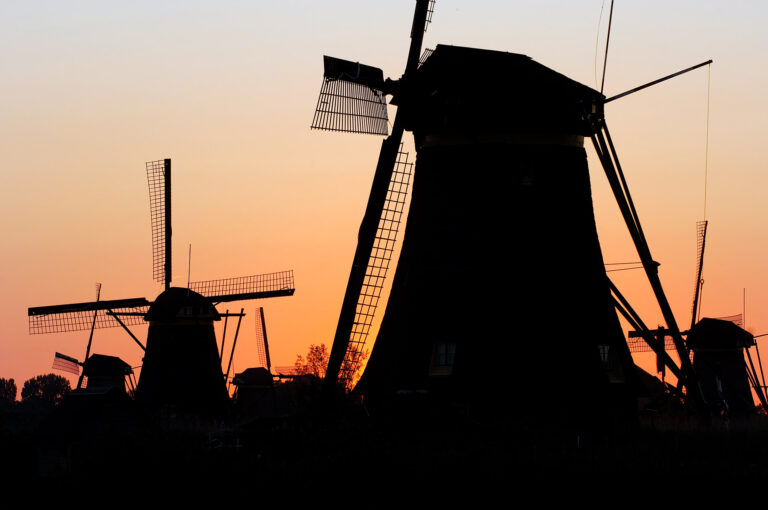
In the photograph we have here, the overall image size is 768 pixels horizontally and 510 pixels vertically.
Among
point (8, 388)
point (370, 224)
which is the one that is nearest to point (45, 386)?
point (8, 388)

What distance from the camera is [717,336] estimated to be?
2109 inches

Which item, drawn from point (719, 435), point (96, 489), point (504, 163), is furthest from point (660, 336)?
point (96, 489)

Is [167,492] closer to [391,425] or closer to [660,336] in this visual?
[391,425]

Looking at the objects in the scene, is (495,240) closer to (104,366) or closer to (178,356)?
(178,356)

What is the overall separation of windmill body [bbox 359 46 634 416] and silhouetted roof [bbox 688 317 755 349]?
1001 inches

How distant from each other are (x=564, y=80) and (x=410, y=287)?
537 cm

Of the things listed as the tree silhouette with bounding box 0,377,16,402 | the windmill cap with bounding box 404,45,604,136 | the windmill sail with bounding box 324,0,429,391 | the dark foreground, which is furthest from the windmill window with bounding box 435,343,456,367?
the tree silhouette with bounding box 0,377,16,402

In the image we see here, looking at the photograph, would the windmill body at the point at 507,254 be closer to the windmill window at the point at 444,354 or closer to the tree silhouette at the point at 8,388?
the windmill window at the point at 444,354

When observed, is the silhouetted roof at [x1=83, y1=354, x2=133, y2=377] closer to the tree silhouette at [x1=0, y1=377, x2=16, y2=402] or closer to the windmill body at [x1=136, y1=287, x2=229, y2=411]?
the windmill body at [x1=136, y1=287, x2=229, y2=411]

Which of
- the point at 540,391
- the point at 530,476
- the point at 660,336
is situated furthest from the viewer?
the point at 660,336

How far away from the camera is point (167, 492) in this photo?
27.3 meters

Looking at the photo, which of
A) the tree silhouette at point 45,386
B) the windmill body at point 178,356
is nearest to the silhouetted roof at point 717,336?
the windmill body at point 178,356

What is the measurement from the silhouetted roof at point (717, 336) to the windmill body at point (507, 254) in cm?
2544

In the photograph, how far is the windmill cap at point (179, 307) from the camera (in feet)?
163
